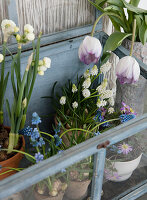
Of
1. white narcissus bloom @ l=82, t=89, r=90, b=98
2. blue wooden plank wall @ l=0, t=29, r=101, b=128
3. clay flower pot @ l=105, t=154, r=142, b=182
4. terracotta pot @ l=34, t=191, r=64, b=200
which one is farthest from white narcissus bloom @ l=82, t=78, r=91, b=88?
terracotta pot @ l=34, t=191, r=64, b=200

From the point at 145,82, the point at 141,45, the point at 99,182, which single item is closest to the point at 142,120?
the point at 99,182

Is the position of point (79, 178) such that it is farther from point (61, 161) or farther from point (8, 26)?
point (8, 26)

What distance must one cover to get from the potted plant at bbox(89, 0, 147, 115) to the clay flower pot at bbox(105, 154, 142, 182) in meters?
0.32

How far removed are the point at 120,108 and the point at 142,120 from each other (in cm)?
48

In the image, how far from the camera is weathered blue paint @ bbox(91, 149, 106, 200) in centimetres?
78

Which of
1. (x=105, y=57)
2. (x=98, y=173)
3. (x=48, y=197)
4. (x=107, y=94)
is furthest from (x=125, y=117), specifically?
(x=48, y=197)

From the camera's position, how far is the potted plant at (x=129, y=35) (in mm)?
1081

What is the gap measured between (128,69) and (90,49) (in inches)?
5.9

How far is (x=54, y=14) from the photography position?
1.11m

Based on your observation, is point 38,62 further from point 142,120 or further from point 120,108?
point 120,108

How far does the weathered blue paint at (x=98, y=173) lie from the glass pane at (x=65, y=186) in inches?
0.5

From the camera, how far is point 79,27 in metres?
1.19

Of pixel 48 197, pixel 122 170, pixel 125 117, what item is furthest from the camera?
pixel 125 117

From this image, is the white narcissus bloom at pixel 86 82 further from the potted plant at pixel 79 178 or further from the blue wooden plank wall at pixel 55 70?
the potted plant at pixel 79 178
